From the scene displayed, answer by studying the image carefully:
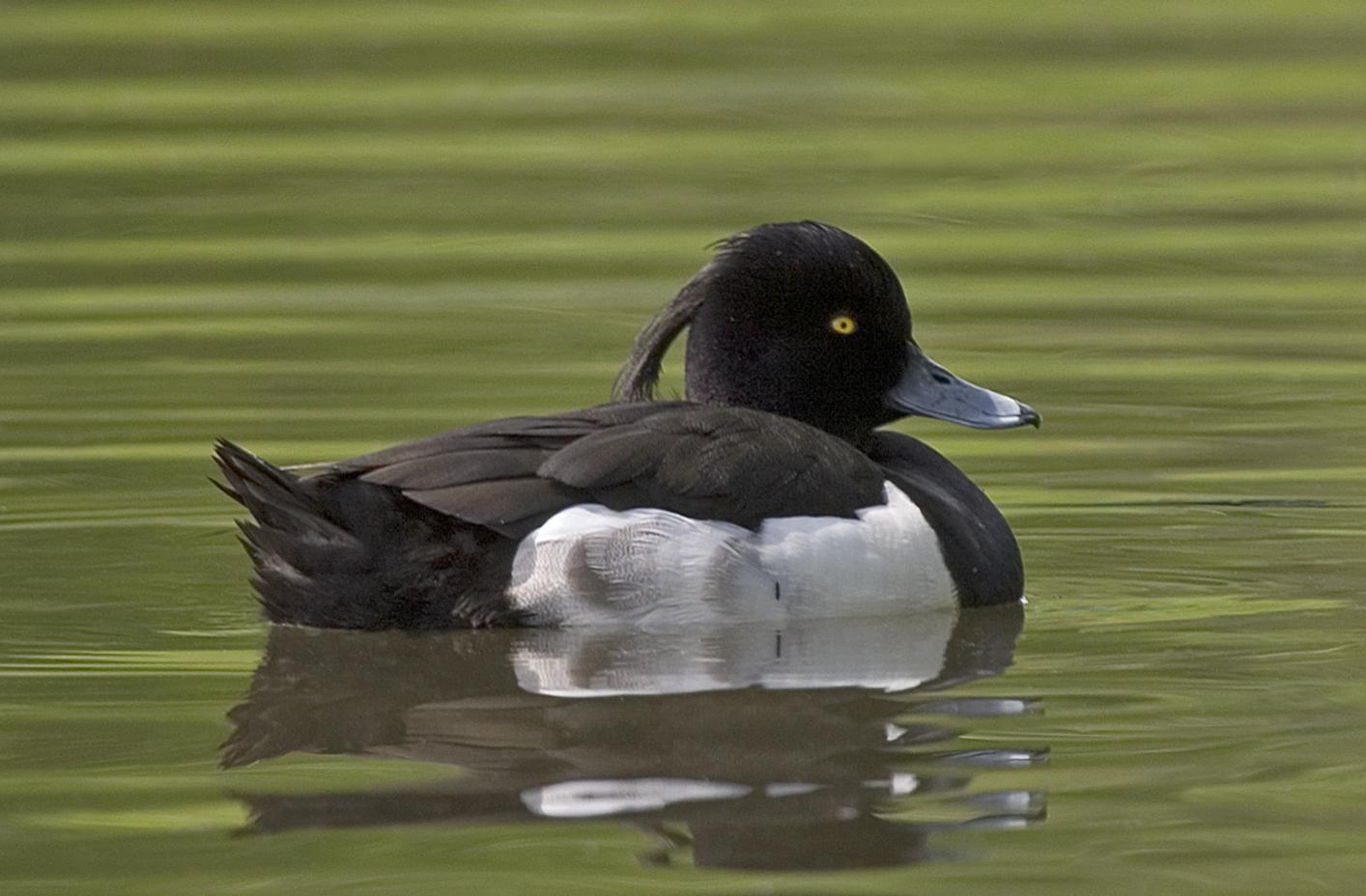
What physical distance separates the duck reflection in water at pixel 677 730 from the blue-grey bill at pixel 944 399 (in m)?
0.59

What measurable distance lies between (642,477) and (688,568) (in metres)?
0.22

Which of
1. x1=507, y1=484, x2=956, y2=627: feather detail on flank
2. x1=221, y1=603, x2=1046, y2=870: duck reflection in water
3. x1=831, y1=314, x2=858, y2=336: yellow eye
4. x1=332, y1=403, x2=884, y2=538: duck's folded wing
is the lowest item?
x1=221, y1=603, x2=1046, y2=870: duck reflection in water

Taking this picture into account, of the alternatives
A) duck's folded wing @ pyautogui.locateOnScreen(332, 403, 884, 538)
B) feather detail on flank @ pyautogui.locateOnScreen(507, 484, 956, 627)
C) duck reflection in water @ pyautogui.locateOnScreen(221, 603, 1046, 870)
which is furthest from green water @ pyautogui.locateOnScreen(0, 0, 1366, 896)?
duck's folded wing @ pyautogui.locateOnScreen(332, 403, 884, 538)

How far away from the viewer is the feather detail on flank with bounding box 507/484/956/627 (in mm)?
6398

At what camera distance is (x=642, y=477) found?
6.43 metres

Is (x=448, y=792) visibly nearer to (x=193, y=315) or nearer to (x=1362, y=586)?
(x=1362, y=586)

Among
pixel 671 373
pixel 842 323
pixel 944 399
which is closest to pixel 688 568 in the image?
pixel 842 323

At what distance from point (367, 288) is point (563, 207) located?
1447 mm

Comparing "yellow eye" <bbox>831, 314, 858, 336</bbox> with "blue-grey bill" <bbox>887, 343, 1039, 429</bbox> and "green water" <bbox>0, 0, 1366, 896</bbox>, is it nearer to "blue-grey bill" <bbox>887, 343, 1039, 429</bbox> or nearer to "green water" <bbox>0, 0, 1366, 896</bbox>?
"blue-grey bill" <bbox>887, 343, 1039, 429</bbox>

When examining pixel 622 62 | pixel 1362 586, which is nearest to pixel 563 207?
pixel 622 62

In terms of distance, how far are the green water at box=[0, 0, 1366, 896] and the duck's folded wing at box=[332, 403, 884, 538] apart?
1.12 feet

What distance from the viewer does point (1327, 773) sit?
538 cm

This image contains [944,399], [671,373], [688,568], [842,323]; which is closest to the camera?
[688,568]

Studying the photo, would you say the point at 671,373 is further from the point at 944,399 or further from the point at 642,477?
the point at 642,477
